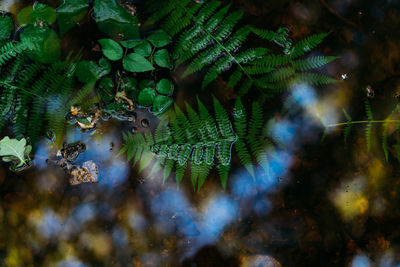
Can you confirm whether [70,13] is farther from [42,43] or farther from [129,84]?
[129,84]

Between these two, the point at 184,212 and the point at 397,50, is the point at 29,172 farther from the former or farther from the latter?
the point at 397,50

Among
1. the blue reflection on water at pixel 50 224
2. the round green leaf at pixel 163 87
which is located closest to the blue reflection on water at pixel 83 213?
the blue reflection on water at pixel 50 224

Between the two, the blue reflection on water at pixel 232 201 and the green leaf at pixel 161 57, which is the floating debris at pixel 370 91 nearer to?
the blue reflection on water at pixel 232 201

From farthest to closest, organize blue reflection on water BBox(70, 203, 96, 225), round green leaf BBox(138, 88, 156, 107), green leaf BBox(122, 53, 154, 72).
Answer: blue reflection on water BBox(70, 203, 96, 225) → round green leaf BBox(138, 88, 156, 107) → green leaf BBox(122, 53, 154, 72)

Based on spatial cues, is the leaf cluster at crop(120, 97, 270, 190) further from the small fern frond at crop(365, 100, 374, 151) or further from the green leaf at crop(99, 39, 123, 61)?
the small fern frond at crop(365, 100, 374, 151)

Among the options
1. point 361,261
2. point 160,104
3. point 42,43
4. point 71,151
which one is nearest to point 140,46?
point 160,104

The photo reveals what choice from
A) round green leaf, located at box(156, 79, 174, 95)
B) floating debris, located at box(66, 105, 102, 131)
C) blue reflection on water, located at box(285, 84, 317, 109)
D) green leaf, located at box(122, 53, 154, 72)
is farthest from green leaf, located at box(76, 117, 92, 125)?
blue reflection on water, located at box(285, 84, 317, 109)
